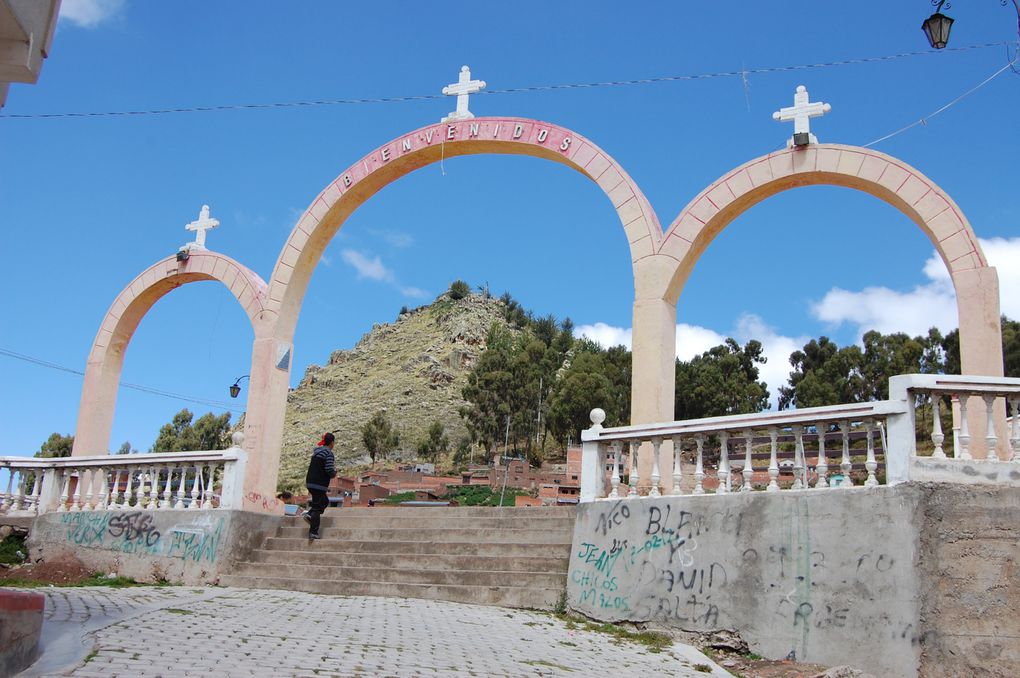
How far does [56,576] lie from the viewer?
11047 mm

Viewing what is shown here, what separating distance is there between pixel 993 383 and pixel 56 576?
10300mm

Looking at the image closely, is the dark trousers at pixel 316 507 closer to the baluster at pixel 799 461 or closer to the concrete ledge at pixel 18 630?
the concrete ledge at pixel 18 630

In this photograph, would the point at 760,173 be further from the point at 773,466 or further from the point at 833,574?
the point at 833,574

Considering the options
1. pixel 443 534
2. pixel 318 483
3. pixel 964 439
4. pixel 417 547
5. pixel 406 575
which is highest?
pixel 964 439

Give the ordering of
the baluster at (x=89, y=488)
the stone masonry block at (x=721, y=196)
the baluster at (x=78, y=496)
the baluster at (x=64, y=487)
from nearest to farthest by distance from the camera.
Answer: the stone masonry block at (x=721, y=196)
the baluster at (x=89, y=488)
the baluster at (x=78, y=496)
the baluster at (x=64, y=487)

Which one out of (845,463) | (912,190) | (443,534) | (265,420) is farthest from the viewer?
(265,420)

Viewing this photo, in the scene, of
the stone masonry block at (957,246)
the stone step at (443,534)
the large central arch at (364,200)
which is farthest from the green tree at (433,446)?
the stone masonry block at (957,246)

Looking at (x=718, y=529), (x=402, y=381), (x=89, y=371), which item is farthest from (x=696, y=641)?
(x=402, y=381)

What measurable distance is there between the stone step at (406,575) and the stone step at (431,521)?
0.83 meters

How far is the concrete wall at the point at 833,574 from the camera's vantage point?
6344 millimetres

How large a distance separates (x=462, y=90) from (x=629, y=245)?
3512 millimetres

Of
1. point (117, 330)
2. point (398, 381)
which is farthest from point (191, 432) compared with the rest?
point (117, 330)

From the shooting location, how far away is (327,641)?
632 cm

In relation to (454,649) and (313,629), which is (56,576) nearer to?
(313,629)
